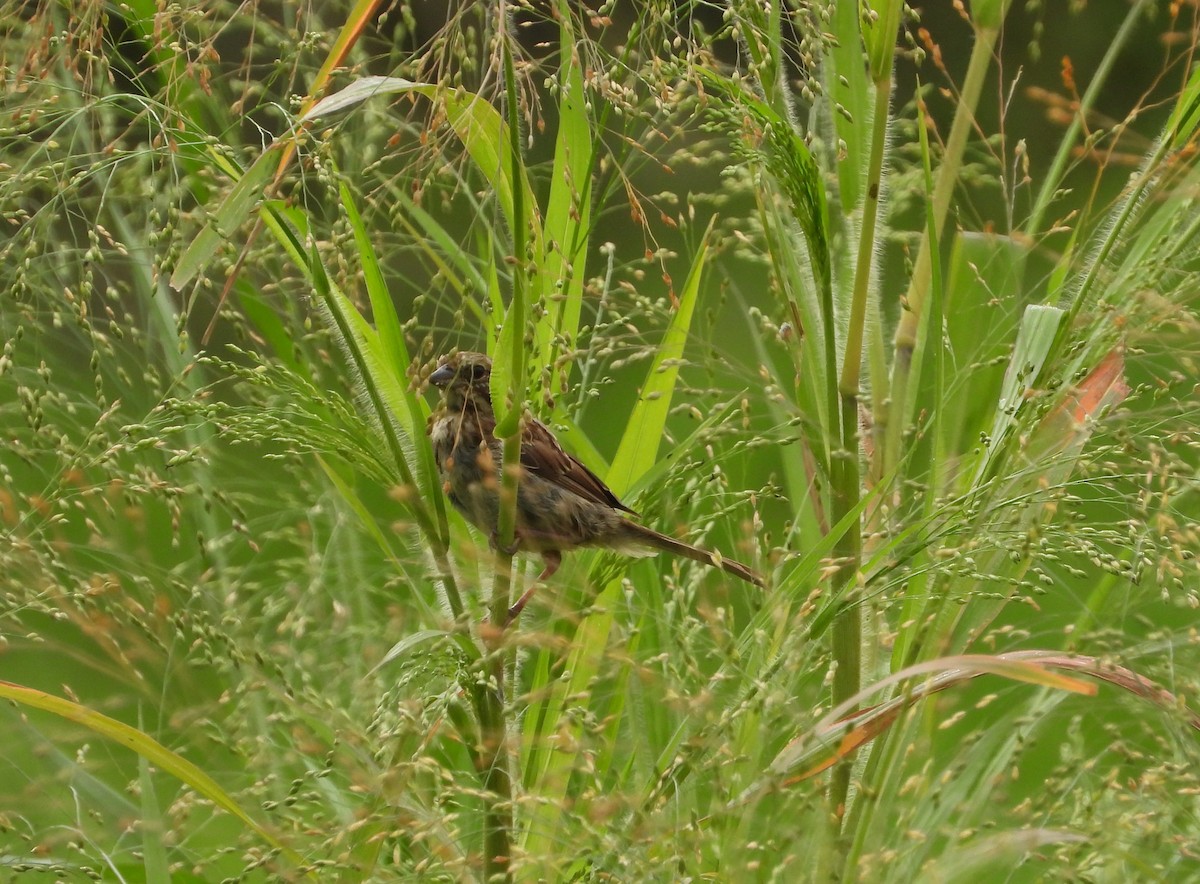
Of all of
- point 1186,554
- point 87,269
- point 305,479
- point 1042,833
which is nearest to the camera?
point 1042,833

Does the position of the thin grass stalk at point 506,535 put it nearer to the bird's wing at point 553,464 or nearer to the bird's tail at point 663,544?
the bird's tail at point 663,544

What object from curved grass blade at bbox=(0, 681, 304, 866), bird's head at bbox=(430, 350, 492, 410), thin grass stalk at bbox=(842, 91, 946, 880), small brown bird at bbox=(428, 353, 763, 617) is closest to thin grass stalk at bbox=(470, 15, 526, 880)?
curved grass blade at bbox=(0, 681, 304, 866)

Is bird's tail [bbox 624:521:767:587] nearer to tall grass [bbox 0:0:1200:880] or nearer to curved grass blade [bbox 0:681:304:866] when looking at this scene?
tall grass [bbox 0:0:1200:880]

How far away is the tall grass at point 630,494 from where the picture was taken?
1.61 meters

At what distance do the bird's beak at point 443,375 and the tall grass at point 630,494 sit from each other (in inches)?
6.8

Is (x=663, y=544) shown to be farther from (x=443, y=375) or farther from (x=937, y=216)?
(x=937, y=216)

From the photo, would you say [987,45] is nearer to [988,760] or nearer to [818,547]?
[818,547]

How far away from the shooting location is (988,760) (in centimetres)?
219

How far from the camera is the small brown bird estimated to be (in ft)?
8.17

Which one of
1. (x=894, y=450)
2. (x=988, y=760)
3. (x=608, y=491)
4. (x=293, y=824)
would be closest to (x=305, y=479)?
(x=608, y=491)

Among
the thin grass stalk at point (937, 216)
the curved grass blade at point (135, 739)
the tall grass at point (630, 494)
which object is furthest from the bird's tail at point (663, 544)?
the curved grass blade at point (135, 739)

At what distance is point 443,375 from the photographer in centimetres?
249

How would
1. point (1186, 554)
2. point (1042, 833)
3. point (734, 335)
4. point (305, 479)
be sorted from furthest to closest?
point (734, 335) → point (305, 479) → point (1186, 554) → point (1042, 833)

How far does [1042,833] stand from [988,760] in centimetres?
68
